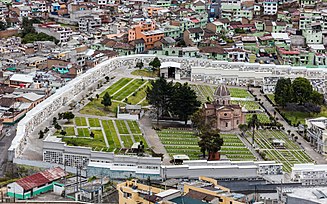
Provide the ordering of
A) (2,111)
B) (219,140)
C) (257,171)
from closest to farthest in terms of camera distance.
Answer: (257,171), (219,140), (2,111)

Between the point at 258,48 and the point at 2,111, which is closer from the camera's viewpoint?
the point at 2,111

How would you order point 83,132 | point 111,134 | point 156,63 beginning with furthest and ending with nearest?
point 156,63 < point 111,134 < point 83,132

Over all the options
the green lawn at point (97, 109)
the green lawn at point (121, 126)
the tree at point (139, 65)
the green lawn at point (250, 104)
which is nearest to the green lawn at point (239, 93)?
the green lawn at point (250, 104)

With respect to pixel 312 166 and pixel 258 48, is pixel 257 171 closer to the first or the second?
pixel 312 166

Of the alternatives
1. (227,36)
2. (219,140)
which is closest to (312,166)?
(219,140)

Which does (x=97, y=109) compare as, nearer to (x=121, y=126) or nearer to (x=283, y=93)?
(x=121, y=126)

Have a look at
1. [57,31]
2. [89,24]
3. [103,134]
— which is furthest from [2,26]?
[103,134]
